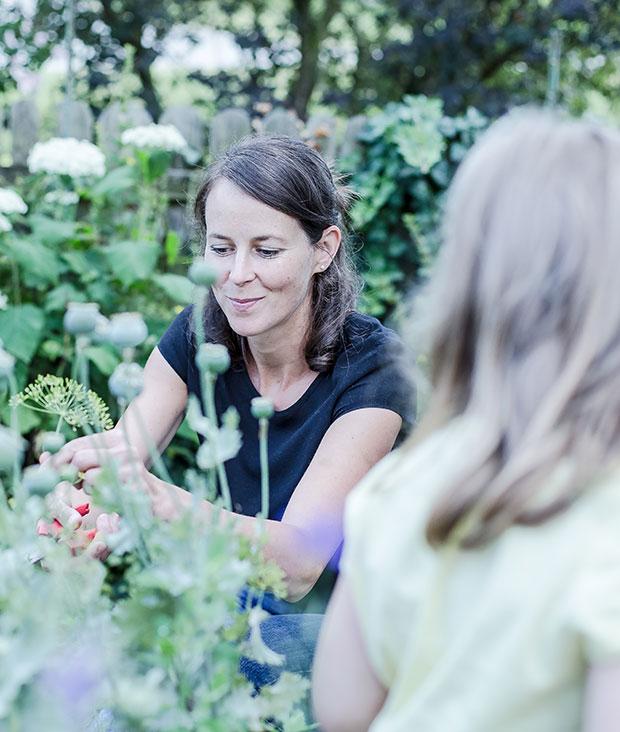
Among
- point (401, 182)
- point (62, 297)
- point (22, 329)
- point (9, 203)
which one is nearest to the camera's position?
point (9, 203)

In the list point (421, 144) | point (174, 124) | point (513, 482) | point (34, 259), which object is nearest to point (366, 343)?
point (513, 482)

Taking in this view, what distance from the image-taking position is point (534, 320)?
775 millimetres

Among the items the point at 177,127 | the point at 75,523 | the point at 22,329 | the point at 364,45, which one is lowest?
the point at 22,329

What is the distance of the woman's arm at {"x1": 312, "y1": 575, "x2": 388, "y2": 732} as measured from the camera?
2.85 feet

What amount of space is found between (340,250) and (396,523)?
1.35 m

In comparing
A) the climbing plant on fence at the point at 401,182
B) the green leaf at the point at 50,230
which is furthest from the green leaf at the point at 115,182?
the climbing plant on fence at the point at 401,182

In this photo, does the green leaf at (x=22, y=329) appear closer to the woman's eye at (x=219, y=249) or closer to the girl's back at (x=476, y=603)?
the woman's eye at (x=219, y=249)

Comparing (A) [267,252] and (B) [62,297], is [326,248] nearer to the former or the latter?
(A) [267,252]

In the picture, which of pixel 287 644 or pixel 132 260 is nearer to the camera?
pixel 287 644

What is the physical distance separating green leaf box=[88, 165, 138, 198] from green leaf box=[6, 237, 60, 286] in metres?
0.34

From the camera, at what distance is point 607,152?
798mm

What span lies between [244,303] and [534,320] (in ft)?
3.63

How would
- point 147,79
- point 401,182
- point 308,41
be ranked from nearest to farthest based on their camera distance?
point 401,182 < point 147,79 < point 308,41

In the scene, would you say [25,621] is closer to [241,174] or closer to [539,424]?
[539,424]
